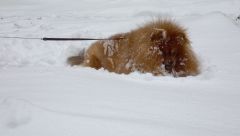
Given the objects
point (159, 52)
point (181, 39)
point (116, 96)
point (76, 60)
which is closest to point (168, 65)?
point (159, 52)

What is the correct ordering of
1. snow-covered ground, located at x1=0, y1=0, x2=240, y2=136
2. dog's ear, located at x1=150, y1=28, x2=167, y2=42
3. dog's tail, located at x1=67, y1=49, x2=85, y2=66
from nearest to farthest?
snow-covered ground, located at x1=0, y1=0, x2=240, y2=136 < dog's ear, located at x1=150, y1=28, x2=167, y2=42 < dog's tail, located at x1=67, y1=49, x2=85, y2=66

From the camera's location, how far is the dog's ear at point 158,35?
3770 mm

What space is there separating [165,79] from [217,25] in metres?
3.47

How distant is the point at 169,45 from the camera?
12.4ft

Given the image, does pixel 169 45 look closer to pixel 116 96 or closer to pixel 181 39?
pixel 181 39

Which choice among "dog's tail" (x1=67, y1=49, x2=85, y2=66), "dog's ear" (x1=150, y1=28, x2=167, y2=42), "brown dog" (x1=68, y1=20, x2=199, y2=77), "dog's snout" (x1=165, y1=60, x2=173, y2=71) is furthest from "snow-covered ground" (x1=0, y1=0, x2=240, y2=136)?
"dog's ear" (x1=150, y1=28, x2=167, y2=42)

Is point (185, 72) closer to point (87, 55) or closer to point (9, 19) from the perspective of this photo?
point (87, 55)

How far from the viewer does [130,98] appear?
99.9 inches

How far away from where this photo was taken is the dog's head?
12.4 ft

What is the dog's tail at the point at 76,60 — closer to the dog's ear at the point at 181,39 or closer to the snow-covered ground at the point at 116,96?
the snow-covered ground at the point at 116,96

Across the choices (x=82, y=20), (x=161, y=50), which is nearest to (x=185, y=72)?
(x=161, y=50)

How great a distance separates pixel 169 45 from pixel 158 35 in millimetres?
167

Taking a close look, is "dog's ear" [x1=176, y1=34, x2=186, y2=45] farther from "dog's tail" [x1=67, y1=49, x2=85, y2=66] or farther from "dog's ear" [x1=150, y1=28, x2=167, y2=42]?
"dog's tail" [x1=67, y1=49, x2=85, y2=66]

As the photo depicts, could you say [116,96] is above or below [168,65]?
below
